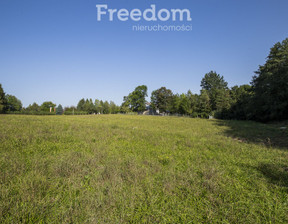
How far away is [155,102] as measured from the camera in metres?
78.9

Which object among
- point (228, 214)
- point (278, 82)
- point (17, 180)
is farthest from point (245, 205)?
point (278, 82)

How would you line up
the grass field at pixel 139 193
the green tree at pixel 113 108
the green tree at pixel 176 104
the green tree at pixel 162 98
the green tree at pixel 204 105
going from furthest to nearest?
the green tree at pixel 113 108 → the green tree at pixel 162 98 → the green tree at pixel 176 104 → the green tree at pixel 204 105 → the grass field at pixel 139 193

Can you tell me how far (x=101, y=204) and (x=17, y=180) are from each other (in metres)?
2.32

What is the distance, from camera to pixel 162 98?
7512 cm

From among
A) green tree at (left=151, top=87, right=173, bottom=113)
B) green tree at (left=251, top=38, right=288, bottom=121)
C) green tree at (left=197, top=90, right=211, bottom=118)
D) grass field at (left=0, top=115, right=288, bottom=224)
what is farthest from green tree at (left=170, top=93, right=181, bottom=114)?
grass field at (left=0, top=115, right=288, bottom=224)

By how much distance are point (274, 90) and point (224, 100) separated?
922 inches

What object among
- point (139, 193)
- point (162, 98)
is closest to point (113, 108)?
point (162, 98)

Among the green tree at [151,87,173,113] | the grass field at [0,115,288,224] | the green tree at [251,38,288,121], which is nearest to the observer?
the grass field at [0,115,288,224]

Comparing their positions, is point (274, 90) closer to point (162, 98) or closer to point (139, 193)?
point (139, 193)

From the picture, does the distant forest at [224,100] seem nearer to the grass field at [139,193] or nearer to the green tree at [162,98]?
the green tree at [162,98]

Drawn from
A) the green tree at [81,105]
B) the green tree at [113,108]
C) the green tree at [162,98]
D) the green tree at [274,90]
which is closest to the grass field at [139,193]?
the green tree at [274,90]

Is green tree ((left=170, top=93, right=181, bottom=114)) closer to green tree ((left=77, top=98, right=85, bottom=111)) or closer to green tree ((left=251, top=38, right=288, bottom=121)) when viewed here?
green tree ((left=251, top=38, right=288, bottom=121))

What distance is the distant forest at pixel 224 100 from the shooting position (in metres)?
25.8

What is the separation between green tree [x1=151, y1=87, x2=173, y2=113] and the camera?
74000 millimetres
